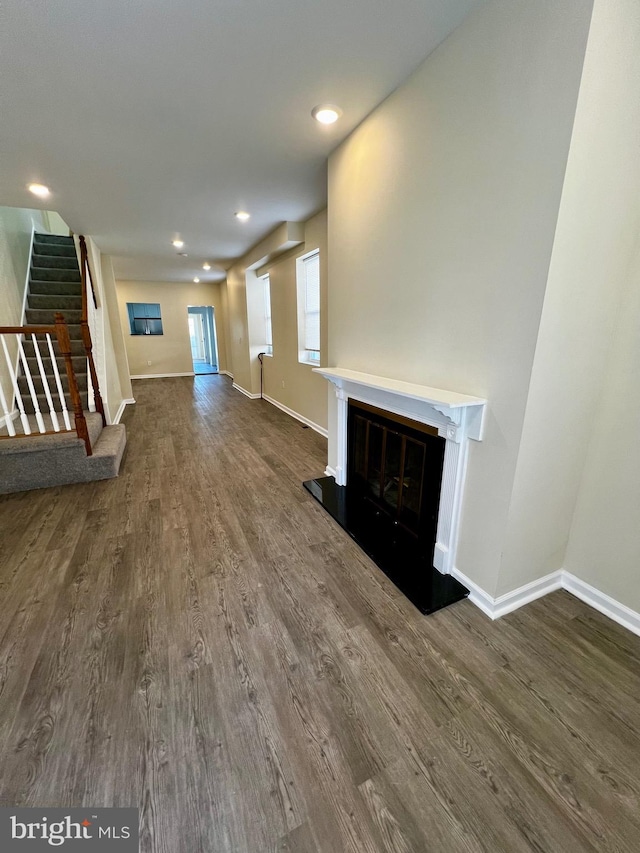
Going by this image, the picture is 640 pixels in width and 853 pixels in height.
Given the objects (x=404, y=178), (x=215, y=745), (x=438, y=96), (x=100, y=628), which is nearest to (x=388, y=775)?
(x=215, y=745)

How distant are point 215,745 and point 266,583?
78 centimetres

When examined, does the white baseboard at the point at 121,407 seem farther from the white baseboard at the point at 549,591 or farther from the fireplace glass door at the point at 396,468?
the white baseboard at the point at 549,591

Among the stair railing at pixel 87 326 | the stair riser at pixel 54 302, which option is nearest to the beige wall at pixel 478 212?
the stair railing at pixel 87 326

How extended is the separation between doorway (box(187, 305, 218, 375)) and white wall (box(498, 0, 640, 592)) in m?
11.9

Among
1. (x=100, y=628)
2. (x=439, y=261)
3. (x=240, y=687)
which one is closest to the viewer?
(x=240, y=687)

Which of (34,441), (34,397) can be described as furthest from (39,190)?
(34,441)

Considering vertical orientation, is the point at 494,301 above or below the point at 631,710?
above

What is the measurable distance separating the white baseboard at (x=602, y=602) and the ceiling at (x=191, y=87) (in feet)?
8.97

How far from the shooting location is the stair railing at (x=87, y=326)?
142 inches

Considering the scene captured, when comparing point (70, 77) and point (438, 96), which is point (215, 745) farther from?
point (70, 77)

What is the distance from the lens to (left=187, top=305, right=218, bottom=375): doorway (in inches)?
493

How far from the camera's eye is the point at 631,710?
1279 mm

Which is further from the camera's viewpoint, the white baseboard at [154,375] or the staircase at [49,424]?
the white baseboard at [154,375]

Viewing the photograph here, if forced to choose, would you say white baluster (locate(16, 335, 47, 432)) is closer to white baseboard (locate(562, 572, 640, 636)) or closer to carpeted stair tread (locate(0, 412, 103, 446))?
carpeted stair tread (locate(0, 412, 103, 446))
